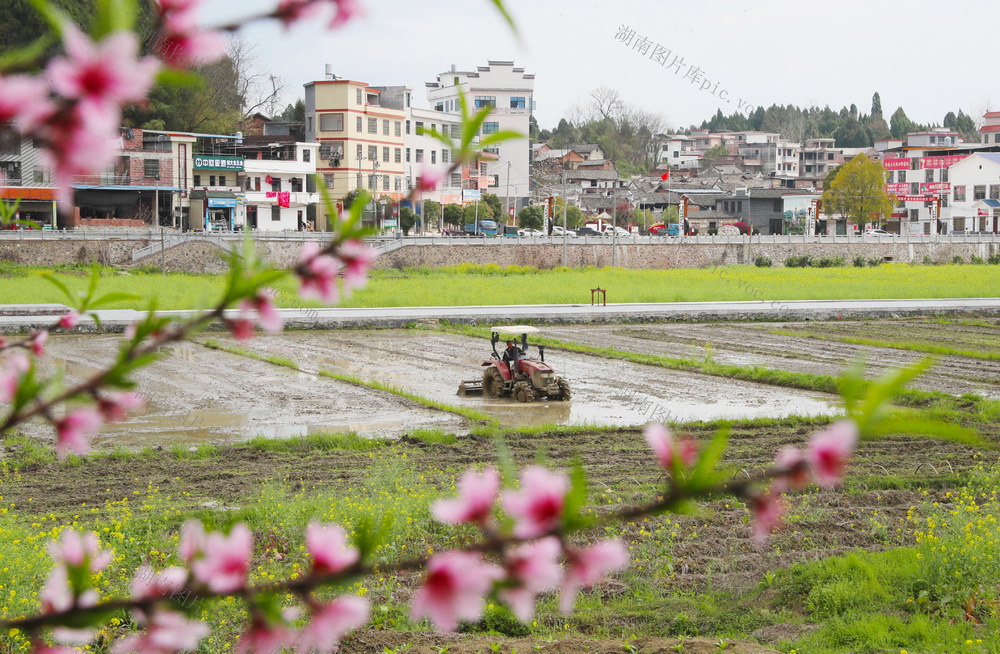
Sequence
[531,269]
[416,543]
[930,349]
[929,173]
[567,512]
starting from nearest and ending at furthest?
1. [567,512]
2. [416,543]
3. [930,349]
4. [531,269]
5. [929,173]

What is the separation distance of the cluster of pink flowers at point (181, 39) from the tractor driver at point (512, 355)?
19.8m

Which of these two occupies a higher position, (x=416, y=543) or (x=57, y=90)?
(x=57, y=90)

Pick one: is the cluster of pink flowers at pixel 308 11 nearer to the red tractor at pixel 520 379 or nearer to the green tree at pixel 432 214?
the red tractor at pixel 520 379

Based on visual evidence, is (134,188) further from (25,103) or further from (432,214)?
(25,103)

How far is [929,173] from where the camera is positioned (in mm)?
90188

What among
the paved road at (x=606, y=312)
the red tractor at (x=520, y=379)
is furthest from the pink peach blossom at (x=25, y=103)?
the paved road at (x=606, y=312)

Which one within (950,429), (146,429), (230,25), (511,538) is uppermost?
(230,25)

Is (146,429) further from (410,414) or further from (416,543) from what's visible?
(416,543)

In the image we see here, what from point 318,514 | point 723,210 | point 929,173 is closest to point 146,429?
point 318,514

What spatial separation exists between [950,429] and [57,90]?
1.17m

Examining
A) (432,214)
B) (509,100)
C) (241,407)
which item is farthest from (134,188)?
(241,407)

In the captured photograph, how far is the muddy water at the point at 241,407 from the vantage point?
703 inches

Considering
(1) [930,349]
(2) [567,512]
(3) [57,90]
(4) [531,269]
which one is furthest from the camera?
(4) [531,269]

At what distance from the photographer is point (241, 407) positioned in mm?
20484
